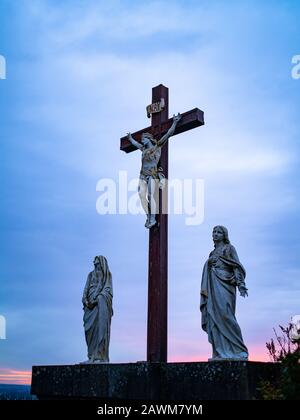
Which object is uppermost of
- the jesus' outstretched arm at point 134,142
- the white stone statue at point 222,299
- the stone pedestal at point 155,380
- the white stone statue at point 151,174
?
the jesus' outstretched arm at point 134,142

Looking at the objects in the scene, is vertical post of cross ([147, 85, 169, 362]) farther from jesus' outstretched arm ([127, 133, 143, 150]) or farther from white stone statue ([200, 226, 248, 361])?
white stone statue ([200, 226, 248, 361])

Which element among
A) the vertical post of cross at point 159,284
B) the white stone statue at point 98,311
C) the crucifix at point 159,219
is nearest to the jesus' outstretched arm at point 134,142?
the crucifix at point 159,219

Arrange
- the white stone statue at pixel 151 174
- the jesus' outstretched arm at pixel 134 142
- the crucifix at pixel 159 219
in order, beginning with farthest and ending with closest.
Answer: the jesus' outstretched arm at pixel 134 142 < the white stone statue at pixel 151 174 < the crucifix at pixel 159 219

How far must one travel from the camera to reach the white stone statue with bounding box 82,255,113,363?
8781mm

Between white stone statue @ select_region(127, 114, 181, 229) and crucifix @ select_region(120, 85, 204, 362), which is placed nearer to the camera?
crucifix @ select_region(120, 85, 204, 362)

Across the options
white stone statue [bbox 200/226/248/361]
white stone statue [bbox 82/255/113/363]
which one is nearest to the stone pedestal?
white stone statue [bbox 200/226/248/361]

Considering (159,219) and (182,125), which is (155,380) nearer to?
(159,219)

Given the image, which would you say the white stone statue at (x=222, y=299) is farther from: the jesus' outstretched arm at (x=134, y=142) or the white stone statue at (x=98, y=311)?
the jesus' outstretched arm at (x=134, y=142)

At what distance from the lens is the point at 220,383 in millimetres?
6547

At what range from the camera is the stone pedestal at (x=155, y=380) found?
6.43 metres

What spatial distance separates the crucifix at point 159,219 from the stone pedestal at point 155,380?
78 cm

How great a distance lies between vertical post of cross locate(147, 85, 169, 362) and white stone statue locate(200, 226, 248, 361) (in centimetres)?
133

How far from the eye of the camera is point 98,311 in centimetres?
892
